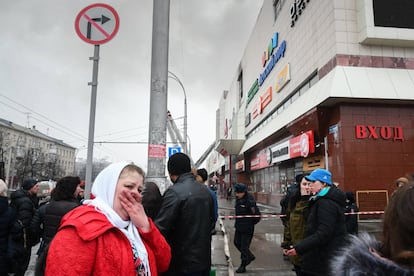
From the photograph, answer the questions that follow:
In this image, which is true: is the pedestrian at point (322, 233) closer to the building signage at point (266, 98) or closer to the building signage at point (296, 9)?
the building signage at point (296, 9)

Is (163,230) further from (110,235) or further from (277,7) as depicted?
(277,7)

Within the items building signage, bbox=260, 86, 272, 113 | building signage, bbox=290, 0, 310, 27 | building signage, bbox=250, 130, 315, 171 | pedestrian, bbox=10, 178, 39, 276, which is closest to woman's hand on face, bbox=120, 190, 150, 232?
pedestrian, bbox=10, 178, 39, 276

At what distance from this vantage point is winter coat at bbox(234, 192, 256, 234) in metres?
6.02

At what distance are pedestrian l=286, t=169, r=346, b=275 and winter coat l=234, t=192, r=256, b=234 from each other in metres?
2.75

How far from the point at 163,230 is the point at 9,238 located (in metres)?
2.35

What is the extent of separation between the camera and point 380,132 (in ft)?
41.0

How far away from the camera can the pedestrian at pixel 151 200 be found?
11.1 feet

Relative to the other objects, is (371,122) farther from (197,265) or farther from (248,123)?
(248,123)

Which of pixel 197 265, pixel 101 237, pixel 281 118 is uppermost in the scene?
pixel 281 118

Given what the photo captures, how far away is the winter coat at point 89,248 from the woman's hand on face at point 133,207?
115 millimetres

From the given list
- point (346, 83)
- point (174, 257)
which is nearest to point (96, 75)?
point (174, 257)

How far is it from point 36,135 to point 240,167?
225 feet

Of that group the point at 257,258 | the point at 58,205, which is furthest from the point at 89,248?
the point at 257,258

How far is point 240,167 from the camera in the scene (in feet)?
103
